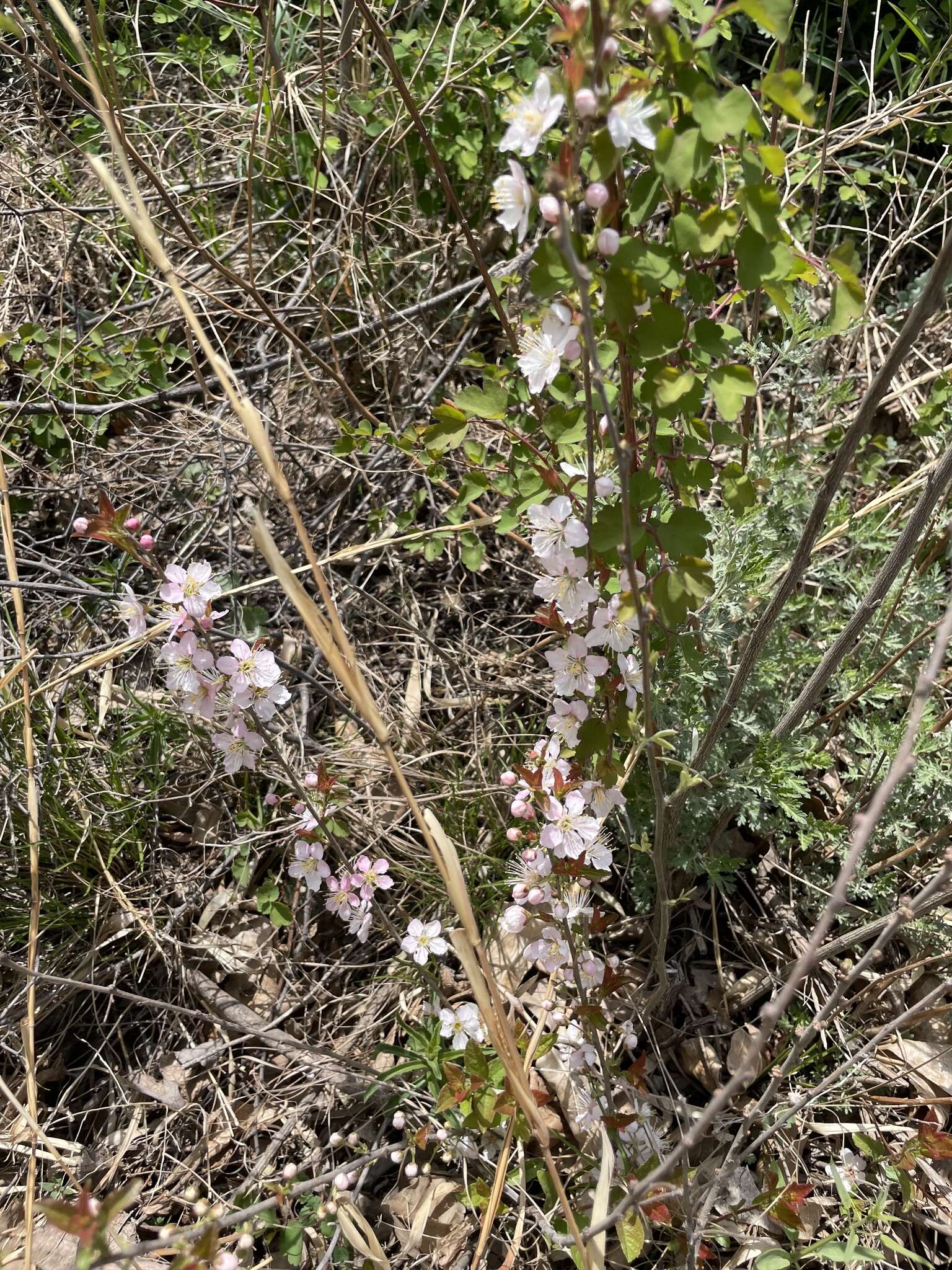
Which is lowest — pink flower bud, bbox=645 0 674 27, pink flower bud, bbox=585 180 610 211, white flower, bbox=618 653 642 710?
white flower, bbox=618 653 642 710

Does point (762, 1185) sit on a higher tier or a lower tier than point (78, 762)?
lower

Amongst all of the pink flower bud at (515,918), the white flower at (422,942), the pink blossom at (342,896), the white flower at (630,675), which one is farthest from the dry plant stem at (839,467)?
the pink blossom at (342,896)

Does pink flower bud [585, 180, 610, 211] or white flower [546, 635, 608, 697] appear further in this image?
white flower [546, 635, 608, 697]

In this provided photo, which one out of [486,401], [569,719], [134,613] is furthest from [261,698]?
[486,401]

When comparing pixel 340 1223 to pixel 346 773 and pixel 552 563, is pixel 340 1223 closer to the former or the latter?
pixel 346 773

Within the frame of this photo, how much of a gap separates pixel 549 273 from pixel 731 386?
1.05 feet

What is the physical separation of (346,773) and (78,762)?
73 cm

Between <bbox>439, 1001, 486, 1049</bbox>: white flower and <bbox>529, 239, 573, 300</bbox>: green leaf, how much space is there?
1.59 metres

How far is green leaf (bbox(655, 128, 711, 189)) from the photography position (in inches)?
44.6

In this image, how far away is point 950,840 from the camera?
2273 millimetres

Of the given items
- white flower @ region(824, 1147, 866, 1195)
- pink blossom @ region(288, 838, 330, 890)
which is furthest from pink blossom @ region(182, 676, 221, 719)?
white flower @ region(824, 1147, 866, 1195)

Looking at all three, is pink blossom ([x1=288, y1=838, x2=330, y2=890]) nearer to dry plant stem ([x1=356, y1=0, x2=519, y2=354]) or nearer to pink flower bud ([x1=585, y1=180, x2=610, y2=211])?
dry plant stem ([x1=356, y1=0, x2=519, y2=354])

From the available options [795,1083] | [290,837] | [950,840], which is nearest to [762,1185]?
[795,1083]

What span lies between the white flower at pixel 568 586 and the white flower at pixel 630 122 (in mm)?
657
